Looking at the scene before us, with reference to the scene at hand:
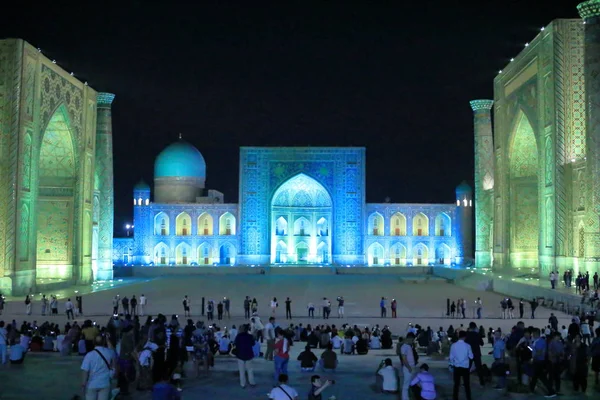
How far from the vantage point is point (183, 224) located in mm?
41031

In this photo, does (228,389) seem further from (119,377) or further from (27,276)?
(27,276)

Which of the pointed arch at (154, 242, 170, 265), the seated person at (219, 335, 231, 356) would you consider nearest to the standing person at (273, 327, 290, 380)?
the seated person at (219, 335, 231, 356)

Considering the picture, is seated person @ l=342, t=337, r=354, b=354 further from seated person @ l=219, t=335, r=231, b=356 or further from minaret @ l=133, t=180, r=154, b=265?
minaret @ l=133, t=180, r=154, b=265

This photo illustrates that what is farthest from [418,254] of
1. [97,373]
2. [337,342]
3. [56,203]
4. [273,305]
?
[97,373]

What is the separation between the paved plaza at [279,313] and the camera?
774 centimetres

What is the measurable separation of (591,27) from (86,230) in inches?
770

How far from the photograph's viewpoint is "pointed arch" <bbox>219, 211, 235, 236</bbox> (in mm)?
41031

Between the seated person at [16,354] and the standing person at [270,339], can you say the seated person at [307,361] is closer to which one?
the standing person at [270,339]

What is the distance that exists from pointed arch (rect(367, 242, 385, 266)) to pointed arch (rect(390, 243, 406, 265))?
1.98 feet

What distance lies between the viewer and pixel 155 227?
40.6 meters

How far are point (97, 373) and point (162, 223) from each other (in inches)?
1395

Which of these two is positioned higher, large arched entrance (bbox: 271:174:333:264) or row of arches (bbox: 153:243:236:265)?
large arched entrance (bbox: 271:174:333:264)

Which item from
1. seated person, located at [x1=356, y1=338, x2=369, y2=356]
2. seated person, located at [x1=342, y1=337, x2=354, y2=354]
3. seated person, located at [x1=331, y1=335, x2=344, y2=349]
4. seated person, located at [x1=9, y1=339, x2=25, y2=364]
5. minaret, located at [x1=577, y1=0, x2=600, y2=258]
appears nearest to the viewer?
seated person, located at [x1=9, y1=339, x2=25, y2=364]

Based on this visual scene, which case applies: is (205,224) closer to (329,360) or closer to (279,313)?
(279,313)
